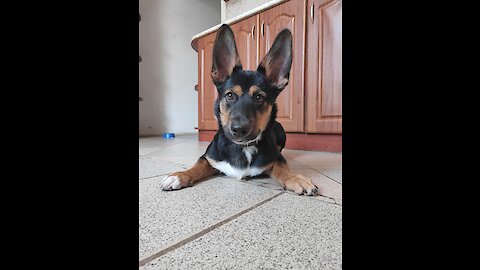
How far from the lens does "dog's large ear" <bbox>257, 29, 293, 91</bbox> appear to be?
860 millimetres

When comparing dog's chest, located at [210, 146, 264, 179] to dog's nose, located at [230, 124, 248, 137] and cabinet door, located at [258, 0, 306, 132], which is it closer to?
dog's nose, located at [230, 124, 248, 137]

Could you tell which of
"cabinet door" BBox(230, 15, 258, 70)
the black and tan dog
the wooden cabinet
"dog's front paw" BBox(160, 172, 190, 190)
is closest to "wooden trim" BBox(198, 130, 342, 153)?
the wooden cabinet

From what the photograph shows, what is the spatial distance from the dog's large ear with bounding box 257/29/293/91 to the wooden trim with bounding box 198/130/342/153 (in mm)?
991

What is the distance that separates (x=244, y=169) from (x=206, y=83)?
1701mm

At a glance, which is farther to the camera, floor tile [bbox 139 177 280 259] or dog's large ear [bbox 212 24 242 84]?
dog's large ear [bbox 212 24 242 84]

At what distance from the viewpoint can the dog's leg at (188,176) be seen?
783 mm

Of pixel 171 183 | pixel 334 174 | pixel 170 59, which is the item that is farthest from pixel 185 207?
pixel 170 59

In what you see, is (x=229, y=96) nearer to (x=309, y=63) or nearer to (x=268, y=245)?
(x=268, y=245)

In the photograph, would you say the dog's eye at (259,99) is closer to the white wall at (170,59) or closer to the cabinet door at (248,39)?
the white wall at (170,59)

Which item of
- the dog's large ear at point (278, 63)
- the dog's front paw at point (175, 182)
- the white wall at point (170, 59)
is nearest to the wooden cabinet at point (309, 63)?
the white wall at point (170, 59)

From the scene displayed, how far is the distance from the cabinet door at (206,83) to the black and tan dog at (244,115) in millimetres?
1452

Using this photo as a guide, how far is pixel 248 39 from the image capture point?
2.09 m
